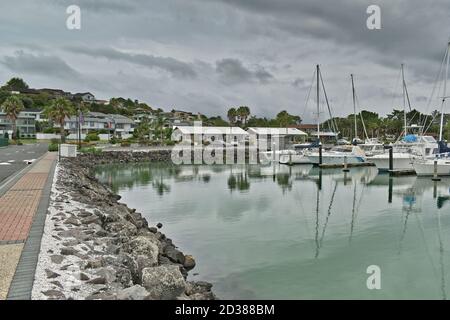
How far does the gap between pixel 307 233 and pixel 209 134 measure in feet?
262

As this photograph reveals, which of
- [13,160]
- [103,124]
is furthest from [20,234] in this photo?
[103,124]

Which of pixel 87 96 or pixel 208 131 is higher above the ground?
pixel 87 96

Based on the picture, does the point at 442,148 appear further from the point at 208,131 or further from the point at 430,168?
the point at 208,131

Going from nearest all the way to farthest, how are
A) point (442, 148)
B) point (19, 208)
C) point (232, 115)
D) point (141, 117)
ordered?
1. point (19, 208)
2. point (442, 148)
3. point (141, 117)
4. point (232, 115)

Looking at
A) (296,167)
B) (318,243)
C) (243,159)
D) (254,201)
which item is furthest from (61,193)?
(243,159)

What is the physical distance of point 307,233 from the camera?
1791cm

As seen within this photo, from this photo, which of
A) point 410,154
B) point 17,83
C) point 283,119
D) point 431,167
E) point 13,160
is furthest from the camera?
point 17,83

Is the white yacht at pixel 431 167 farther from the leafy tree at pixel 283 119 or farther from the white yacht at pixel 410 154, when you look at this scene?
the leafy tree at pixel 283 119

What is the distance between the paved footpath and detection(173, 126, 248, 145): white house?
7481cm

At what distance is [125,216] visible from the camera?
683 inches

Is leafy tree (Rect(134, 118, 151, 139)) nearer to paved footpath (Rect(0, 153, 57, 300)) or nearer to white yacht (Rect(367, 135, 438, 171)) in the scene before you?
white yacht (Rect(367, 135, 438, 171))

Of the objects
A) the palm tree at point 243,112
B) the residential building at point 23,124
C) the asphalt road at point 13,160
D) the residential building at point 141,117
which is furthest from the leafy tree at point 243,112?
the asphalt road at point 13,160
